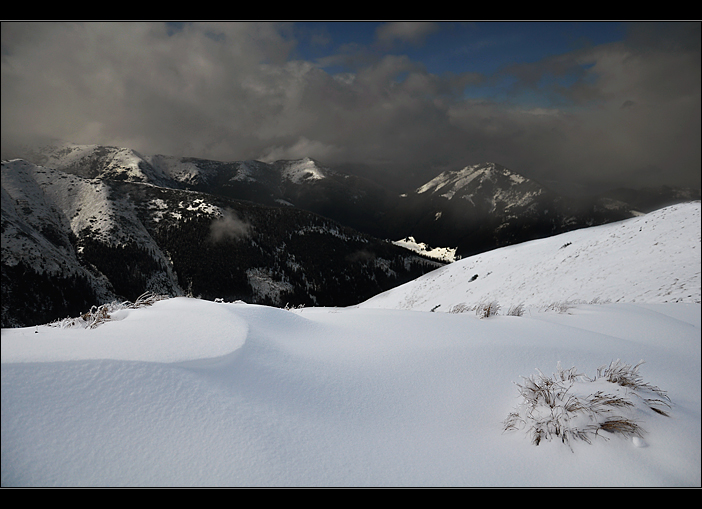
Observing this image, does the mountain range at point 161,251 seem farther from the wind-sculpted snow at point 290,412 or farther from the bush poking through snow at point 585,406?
the bush poking through snow at point 585,406

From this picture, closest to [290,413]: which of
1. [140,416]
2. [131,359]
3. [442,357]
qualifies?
[140,416]

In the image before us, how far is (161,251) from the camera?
8819 centimetres

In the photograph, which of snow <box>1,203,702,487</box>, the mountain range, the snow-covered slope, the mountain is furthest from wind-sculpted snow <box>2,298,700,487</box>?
the mountain

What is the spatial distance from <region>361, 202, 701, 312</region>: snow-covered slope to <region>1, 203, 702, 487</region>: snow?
1.94 metres

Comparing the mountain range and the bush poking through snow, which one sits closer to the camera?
the bush poking through snow

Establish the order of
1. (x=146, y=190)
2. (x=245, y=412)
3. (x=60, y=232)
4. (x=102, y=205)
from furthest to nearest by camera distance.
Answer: (x=146, y=190) < (x=102, y=205) < (x=60, y=232) < (x=245, y=412)

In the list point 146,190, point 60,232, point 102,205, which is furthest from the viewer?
point 146,190

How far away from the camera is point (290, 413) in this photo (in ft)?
7.82

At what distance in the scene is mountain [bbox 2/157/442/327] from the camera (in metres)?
57.7

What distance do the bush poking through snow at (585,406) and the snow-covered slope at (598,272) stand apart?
244 centimetres

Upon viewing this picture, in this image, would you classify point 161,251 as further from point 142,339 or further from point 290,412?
point 290,412

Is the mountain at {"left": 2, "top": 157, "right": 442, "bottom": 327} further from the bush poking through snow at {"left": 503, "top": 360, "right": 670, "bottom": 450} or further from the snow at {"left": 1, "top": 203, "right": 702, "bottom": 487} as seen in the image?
the bush poking through snow at {"left": 503, "top": 360, "right": 670, "bottom": 450}

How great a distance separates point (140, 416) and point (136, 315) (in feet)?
6.57

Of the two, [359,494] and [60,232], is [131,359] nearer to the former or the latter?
[359,494]
